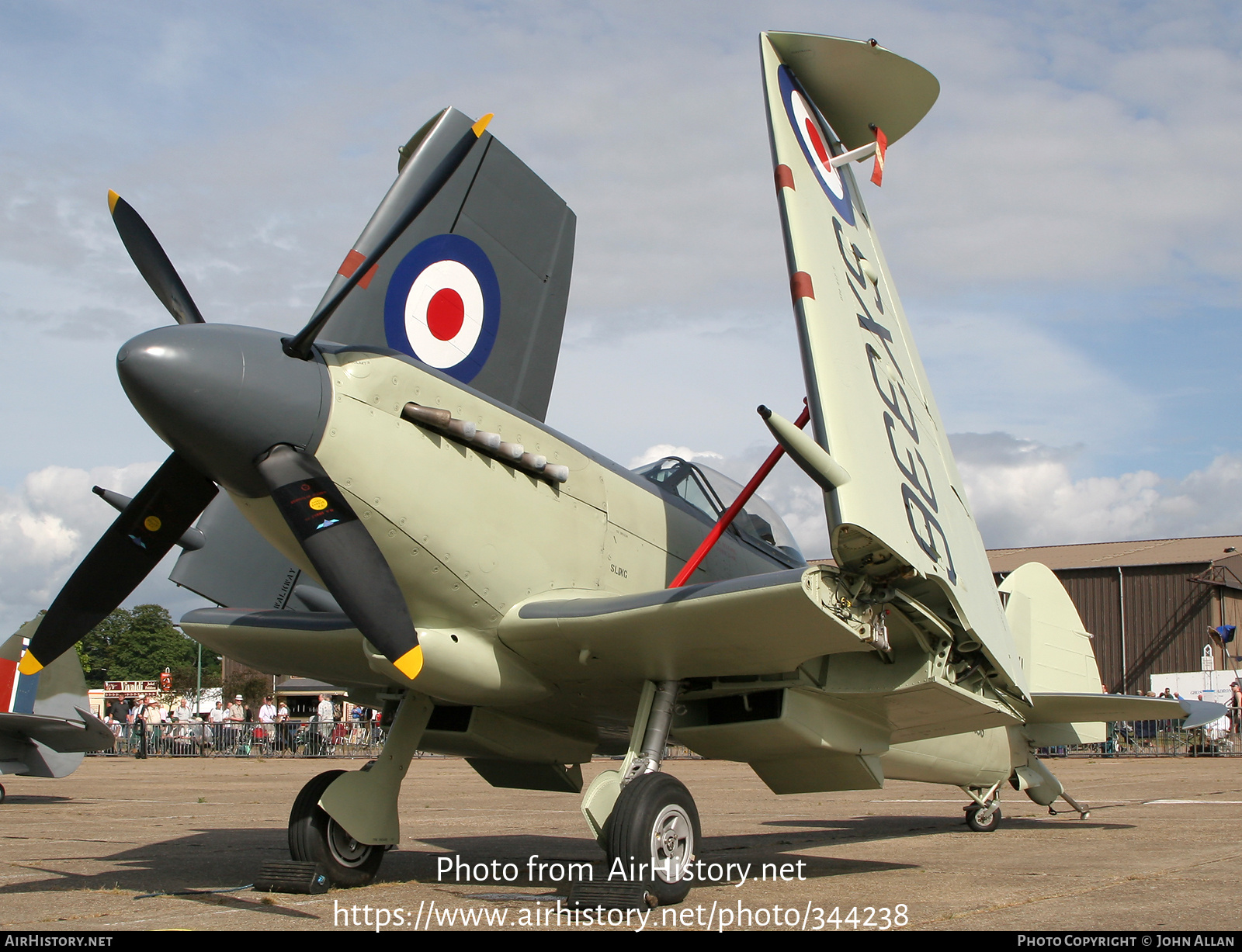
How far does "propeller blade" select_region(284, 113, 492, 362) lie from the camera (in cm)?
524

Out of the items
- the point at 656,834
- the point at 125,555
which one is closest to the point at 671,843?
the point at 656,834

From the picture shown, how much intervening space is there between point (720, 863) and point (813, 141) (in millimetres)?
5039

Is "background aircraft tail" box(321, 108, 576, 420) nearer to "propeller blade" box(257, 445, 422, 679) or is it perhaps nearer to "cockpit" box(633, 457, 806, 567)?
"cockpit" box(633, 457, 806, 567)

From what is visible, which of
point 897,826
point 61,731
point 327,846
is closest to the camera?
point 327,846

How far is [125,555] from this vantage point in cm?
587

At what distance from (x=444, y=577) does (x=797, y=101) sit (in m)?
3.97

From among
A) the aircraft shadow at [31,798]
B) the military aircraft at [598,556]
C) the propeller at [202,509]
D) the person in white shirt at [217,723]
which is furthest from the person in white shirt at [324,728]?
the propeller at [202,509]

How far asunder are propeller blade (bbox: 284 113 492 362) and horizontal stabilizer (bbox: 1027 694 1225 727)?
612cm

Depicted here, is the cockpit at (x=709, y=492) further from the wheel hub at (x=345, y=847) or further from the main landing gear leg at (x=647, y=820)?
the wheel hub at (x=345, y=847)

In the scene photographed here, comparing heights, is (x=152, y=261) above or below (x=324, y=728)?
above

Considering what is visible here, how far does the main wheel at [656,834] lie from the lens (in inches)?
207

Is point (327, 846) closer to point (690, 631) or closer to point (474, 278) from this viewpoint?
point (690, 631)

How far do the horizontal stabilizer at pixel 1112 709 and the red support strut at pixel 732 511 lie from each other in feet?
11.1

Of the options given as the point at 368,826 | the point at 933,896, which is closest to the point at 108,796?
the point at 368,826
